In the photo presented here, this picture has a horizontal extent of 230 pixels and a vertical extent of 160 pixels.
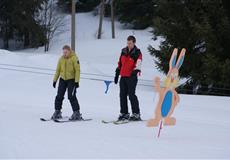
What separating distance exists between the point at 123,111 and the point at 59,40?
131 feet

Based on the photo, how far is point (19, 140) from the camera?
8.18 metres

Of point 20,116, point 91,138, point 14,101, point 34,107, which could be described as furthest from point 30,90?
point 91,138

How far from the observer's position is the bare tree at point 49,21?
46.2 metres

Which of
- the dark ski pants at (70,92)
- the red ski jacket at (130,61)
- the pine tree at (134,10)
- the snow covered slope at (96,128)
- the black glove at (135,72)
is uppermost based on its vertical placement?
the pine tree at (134,10)

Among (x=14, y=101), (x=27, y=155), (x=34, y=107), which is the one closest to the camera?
(x=27, y=155)

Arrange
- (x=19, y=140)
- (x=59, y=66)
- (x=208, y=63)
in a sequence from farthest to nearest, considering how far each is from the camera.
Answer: (x=208, y=63) < (x=59, y=66) < (x=19, y=140)

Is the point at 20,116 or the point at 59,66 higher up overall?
the point at 59,66

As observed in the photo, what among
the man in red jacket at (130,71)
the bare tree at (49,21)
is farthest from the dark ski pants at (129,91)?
the bare tree at (49,21)

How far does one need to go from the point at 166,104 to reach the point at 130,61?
168cm

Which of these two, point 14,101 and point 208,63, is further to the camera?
point 208,63

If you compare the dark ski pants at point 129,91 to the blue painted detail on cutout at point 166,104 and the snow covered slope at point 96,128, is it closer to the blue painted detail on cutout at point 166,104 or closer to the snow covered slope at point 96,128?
the snow covered slope at point 96,128

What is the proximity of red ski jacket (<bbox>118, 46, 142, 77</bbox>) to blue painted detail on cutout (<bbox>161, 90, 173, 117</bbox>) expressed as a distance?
1483mm

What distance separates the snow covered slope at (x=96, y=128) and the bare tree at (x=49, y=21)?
2456 centimetres

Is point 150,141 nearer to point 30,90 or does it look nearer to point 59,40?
point 30,90
